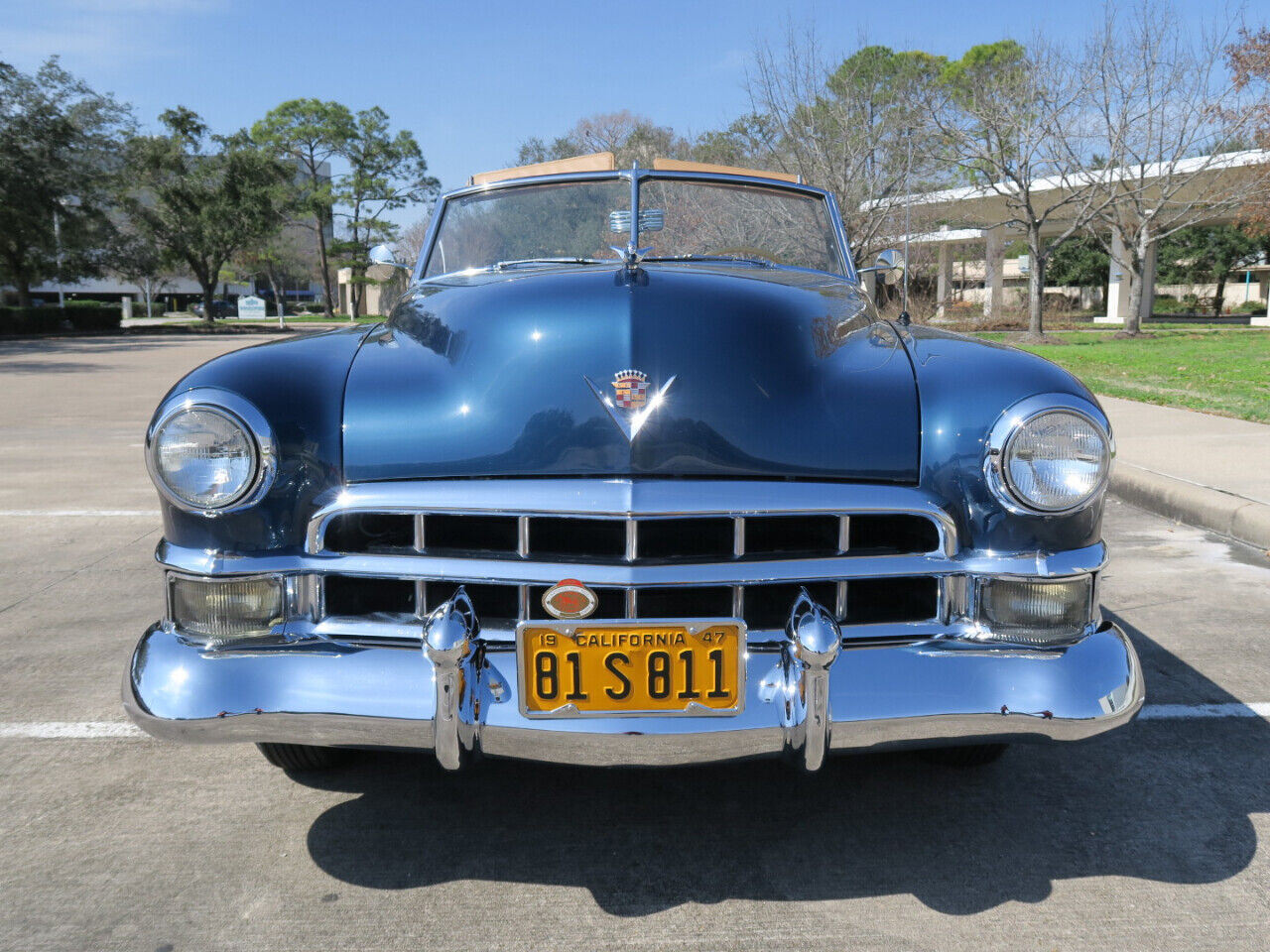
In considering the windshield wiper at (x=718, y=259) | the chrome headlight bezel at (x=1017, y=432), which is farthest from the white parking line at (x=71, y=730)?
the chrome headlight bezel at (x=1017, y=432)

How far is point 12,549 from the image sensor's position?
16.7ft

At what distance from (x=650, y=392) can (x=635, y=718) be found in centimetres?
65

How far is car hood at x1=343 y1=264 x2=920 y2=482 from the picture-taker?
210 centimetres

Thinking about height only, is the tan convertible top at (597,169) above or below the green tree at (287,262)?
below

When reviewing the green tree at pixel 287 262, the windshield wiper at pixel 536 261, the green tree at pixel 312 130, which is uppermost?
the green tree at pixel 312 130

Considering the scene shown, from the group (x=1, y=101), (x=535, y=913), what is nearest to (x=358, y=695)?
(x=535, y=913)

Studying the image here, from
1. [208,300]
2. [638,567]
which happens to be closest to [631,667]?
[638,567]

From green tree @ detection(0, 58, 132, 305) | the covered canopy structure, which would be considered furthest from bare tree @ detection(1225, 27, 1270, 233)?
green tree @ detection(0, 58, 132, 305)

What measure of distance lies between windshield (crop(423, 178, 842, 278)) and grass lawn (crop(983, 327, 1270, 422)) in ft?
7.60

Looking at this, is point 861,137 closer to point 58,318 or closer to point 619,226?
point 619,226

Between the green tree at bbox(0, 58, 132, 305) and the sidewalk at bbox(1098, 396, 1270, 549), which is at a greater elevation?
the green tree at bbox(0, 58, 132, 305)

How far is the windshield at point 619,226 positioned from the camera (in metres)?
3.36

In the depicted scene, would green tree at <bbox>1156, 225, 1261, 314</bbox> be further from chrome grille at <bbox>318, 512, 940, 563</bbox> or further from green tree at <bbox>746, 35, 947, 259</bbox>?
chrome grille at <bbox>318, 512, 940, 563</bbox>

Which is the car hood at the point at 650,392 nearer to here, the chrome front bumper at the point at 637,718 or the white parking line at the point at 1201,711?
the chrome front bumper at the point at 637,718
